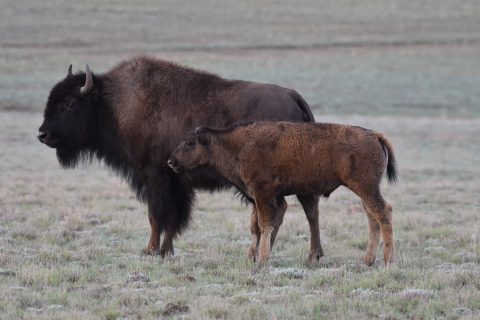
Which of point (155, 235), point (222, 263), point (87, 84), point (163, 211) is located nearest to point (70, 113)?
point (87, 84)

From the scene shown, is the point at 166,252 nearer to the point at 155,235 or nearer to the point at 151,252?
the point at 151,252

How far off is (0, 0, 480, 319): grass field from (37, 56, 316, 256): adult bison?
893 millimetres

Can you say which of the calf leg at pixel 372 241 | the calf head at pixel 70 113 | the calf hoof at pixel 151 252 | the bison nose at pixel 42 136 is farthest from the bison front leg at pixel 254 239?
the bison nose at pixel 42 136

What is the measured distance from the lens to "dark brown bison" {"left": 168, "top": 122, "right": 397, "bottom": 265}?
8.90m

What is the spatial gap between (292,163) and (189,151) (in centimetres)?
142

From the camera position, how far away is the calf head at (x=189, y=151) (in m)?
9.55

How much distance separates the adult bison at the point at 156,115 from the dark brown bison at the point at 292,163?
1.33ft

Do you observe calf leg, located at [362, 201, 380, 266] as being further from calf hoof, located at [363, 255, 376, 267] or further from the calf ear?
the calf ear

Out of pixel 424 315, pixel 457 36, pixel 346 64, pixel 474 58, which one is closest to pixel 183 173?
pixel 424 315

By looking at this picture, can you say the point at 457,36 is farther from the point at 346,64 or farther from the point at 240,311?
the point at 240,311

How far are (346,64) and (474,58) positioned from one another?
11302 mm

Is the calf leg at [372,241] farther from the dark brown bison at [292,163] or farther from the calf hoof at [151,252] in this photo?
the calf hoof at [151,252]

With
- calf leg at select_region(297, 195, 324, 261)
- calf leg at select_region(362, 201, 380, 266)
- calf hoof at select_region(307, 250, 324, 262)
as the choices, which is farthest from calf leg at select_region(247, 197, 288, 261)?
calf leg at select_region(362, 201, 380, 266)

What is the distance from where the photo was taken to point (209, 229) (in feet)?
39.6
